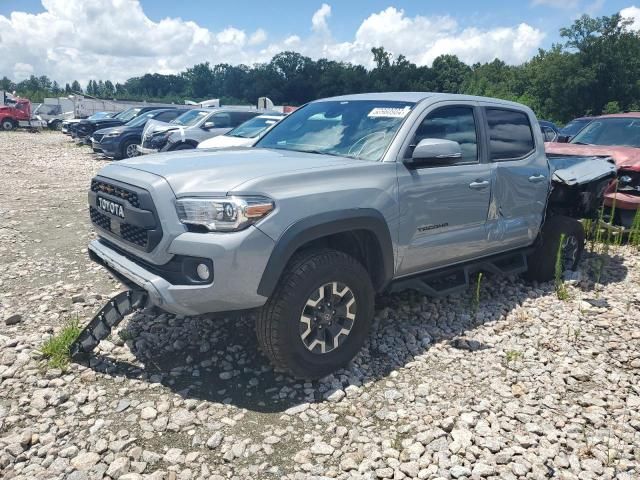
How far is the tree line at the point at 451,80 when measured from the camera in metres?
35.2

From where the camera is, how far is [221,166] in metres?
3.35

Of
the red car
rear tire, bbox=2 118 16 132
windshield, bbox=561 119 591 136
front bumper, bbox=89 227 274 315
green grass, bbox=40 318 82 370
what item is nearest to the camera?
front bumper, bbox=89 227 274 315

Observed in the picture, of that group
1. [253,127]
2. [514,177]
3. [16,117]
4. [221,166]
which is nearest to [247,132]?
[253,127]

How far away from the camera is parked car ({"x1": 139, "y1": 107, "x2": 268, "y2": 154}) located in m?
12.3

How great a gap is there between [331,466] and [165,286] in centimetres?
135

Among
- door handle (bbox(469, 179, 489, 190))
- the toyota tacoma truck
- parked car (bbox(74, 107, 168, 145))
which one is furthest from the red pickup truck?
door handle (bbox(469, 179, 489, 190))

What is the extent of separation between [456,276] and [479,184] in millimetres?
809

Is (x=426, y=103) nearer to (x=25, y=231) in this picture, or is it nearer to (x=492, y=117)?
(x=492, y=117)

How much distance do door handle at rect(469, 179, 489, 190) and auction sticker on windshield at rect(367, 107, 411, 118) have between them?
0.79 meters

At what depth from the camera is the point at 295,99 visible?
292 feet

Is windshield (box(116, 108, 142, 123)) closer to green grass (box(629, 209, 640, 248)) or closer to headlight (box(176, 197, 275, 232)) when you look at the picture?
green grass (box(629, 209, 640, 248))

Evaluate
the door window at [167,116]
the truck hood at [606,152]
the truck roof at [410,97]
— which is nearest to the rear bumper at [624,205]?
the truck hood at [606,152]

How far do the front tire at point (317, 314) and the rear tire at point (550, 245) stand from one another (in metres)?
2.61

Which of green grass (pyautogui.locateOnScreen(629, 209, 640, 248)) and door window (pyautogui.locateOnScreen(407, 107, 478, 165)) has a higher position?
door window (pyautogui.locateOnScreen(407, 107, 478, 165))
